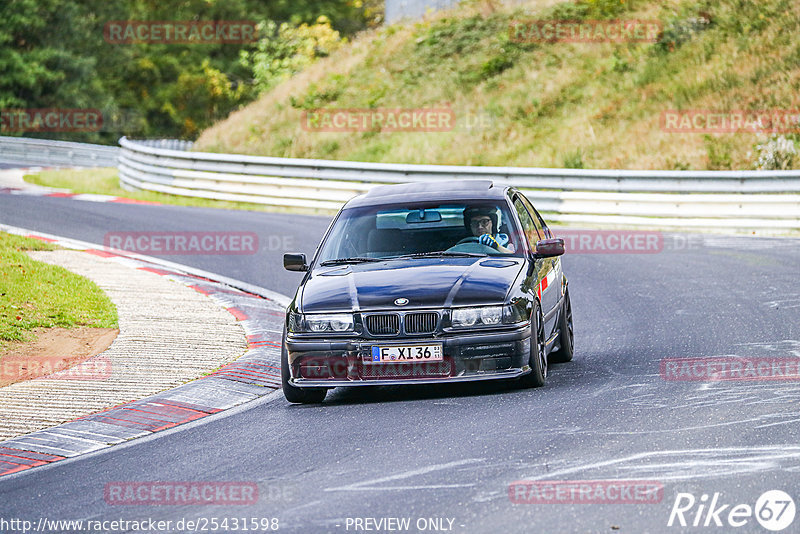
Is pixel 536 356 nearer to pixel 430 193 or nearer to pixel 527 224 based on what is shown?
pixel 527 224

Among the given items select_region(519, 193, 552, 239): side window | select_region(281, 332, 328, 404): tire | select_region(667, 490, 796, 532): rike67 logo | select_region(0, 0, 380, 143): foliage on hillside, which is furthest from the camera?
select_region(0, 0, 380, 143): foliage on hillside

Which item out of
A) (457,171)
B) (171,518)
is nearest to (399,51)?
(457,171)

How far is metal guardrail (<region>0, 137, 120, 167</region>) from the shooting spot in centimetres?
4578

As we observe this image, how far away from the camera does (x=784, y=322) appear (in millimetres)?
11914

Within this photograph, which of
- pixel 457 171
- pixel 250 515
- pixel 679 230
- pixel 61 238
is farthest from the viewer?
pixel 457 171

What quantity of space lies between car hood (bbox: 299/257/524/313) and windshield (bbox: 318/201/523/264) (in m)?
0.27

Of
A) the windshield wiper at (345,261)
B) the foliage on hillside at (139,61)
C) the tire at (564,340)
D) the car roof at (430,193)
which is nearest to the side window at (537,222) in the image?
the car roof at (430,193)

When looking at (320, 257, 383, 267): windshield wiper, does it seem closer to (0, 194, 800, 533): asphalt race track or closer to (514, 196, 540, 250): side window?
(0, 194, 800, 533): asphalt race track

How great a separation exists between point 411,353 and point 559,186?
49.8 ft

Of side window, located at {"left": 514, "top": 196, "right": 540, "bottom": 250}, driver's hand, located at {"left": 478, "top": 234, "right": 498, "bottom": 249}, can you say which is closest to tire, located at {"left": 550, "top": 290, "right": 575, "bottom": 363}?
Answer: side window, located at {"left": 514, "top": 196, "right": 540, "bottom": 250}

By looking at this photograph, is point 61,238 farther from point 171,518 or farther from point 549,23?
point 549,23

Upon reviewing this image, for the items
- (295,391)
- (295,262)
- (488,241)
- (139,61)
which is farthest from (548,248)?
(139,61)

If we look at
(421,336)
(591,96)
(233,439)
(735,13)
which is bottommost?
(233,439)

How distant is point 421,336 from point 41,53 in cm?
5201
